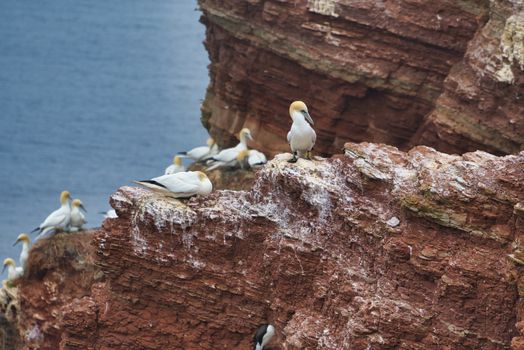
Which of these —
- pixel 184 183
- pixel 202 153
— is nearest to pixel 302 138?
pixel 184 183

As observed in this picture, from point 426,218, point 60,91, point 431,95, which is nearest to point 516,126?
point 431,95

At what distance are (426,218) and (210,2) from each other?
62.8ft

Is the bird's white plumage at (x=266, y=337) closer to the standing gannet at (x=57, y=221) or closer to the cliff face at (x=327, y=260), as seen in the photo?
the cliff face at (x=327, y=260)

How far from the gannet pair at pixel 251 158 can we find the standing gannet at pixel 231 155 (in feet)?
0.59

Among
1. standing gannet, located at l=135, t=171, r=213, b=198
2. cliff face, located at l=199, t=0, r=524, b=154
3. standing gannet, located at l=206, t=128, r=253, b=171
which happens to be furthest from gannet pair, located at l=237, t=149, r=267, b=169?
standing gannet, located at l=135, t=171, r=213, b=198

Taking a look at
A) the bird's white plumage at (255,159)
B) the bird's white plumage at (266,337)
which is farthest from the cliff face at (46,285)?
the bird's white plumage at (266,337)

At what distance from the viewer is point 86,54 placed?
98.1m

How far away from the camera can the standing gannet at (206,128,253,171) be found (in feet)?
114

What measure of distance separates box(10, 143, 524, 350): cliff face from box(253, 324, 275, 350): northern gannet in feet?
0.42

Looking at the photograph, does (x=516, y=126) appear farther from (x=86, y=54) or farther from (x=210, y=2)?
(x=86, y=54)

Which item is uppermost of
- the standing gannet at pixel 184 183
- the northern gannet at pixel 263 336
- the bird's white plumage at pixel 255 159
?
the standing gannet at pixel 184 183

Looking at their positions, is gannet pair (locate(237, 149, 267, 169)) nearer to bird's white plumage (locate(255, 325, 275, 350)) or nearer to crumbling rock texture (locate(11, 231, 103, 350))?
crumbling rock texture (locate(11, 231, 103, 350))

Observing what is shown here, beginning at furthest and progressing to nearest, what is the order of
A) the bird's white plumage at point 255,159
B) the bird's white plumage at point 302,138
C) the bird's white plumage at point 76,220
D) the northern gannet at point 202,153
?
the northern gannet at point 202,153
the bird's white plumage at point 255,159
the bird's white plumage at point 76,220
the bird's white plumage at point 302,138

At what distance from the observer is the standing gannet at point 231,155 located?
3469cm
